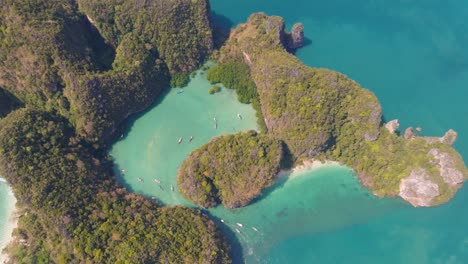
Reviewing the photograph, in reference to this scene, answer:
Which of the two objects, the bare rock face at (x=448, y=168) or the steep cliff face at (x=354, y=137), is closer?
the bare rock face at (x=448, y=168)

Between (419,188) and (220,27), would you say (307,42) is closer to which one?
(220,27)

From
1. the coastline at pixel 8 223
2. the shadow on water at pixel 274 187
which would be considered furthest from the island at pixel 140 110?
the shadow on water at pixel 274 187

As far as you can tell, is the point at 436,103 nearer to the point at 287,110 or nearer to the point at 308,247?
the point at 287,110

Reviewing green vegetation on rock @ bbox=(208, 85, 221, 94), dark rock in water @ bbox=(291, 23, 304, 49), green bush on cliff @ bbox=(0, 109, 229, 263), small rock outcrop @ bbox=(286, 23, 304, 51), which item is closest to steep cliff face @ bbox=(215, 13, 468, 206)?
small rock outcrop @ bbox=(286, 23, 304, 51)

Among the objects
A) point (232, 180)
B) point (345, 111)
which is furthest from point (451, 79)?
point (232, 180)

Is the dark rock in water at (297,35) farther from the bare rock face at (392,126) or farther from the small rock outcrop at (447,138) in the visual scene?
the small rock outcrop at (447,138)

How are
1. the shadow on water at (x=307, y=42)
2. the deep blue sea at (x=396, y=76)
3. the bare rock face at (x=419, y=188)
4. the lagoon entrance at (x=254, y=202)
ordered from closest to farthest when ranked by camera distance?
the bare rock face at (x=419, y=188), the deep blue sea at (x=396, y=76), the lagoon entrance at (x=254, y=202), the shadow on water at (x=307, y=42)

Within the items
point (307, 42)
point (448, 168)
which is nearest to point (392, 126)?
point (448, 168)
